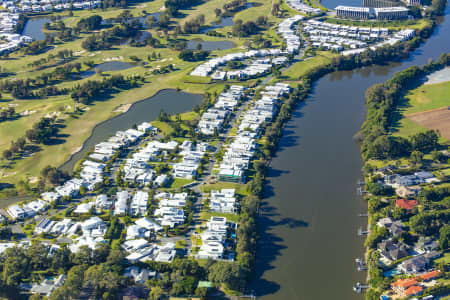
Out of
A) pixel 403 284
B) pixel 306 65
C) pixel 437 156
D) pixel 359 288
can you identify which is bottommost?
pixel 359 288

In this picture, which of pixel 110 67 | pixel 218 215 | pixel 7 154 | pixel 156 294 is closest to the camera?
pixel 156 294

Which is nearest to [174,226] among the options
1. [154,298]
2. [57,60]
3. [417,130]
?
[154,298]

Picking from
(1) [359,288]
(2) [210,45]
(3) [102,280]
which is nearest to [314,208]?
(1) [359,288]

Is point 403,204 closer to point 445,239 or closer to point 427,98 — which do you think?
point 445,239

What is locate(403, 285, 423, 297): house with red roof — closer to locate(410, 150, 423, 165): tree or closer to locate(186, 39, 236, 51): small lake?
locate(410, 150, 423, 165): tree

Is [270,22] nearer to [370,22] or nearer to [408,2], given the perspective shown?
[370,22]

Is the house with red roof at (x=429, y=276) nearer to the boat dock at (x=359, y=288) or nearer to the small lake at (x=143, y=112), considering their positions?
the boat dock at (x=359, y=288)
